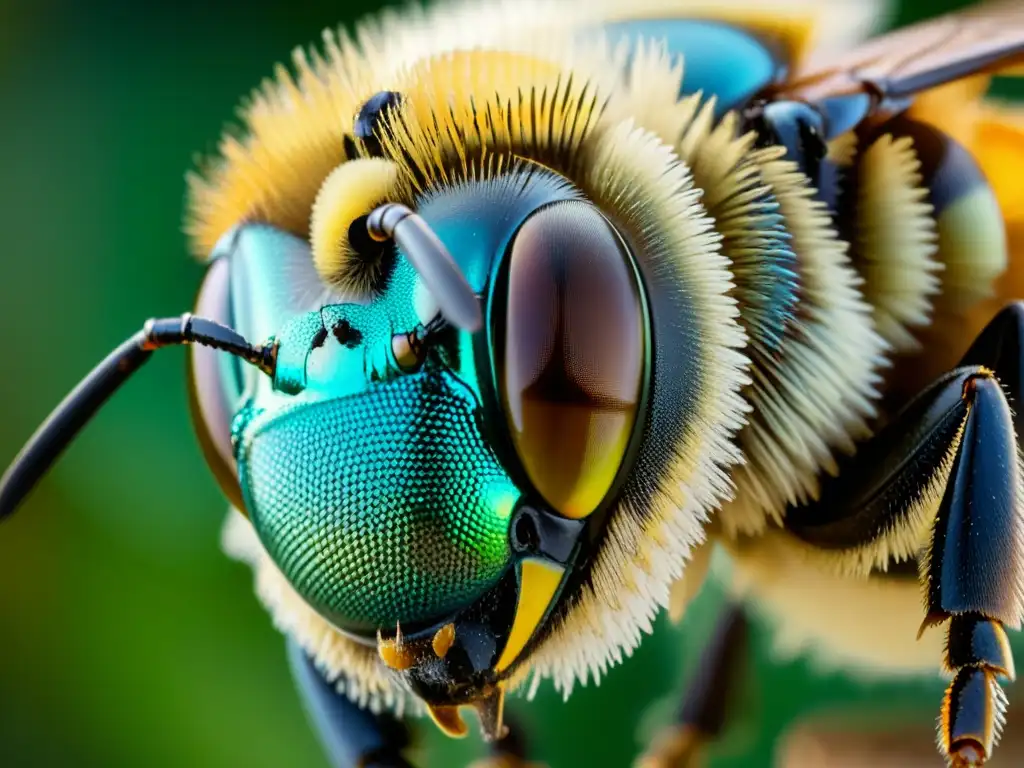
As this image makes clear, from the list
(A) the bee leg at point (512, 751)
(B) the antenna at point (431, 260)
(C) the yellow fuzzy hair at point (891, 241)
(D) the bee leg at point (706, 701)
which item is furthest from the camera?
(D) the bee leg at point (706, 701)

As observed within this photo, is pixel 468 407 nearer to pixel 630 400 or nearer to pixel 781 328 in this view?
pixel 630 400

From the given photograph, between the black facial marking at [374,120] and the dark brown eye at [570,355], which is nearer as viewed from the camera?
the dark brown eye at [570,355]

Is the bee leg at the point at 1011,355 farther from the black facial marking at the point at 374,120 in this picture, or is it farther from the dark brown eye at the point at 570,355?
the black facial marking at the point at 374,120

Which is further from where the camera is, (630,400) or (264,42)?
(264,42)

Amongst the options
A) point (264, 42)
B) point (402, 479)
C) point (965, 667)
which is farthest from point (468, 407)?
point (264, 42)

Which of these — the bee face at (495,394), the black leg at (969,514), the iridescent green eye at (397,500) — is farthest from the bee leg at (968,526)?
the iridescent green eye at (397,500)

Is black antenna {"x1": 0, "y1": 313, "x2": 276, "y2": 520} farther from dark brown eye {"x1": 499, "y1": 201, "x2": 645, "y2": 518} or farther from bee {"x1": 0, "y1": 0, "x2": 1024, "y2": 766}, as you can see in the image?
dark brown eye {"x1": 499, "y1": 201, "x2": 645, "y2": 518}
